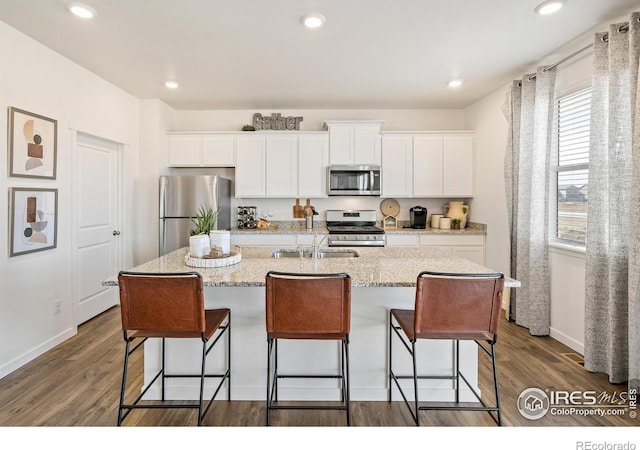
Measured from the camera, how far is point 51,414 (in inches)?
81.4

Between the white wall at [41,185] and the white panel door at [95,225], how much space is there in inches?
7.2

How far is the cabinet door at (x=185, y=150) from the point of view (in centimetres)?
464

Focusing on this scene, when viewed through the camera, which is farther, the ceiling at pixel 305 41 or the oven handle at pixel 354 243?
the oven handle at pixel 354 243

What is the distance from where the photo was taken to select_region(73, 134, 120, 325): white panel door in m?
3.47

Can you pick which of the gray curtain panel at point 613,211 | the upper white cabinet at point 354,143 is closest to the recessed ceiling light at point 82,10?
the upper white cabinet at point 354,143

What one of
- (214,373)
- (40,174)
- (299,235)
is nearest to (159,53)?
(40,174)

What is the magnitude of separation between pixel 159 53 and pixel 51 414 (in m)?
2.85

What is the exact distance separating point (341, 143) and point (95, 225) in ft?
10.0

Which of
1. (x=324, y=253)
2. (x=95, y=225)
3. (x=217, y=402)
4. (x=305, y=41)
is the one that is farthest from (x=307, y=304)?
(x=95, y=225)

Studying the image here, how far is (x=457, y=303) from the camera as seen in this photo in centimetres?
171

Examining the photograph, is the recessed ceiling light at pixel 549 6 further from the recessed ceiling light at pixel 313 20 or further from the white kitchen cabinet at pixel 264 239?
the white kitchen cabinet at pixel 264 239
